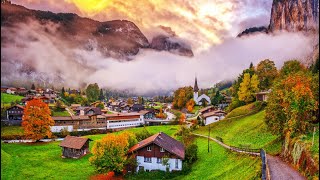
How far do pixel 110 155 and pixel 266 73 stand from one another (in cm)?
4630

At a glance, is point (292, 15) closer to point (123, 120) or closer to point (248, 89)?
point (248, 89)

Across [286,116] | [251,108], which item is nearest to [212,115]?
Result: [251,108]

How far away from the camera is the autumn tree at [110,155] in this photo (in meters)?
34.8

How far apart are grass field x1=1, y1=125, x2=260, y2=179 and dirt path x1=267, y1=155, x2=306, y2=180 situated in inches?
42.9

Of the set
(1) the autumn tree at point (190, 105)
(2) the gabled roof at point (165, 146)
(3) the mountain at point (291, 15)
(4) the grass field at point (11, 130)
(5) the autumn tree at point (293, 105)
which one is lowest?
(4) the grass field at point (11, 130)

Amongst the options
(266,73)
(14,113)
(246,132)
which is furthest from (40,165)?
(266,73)

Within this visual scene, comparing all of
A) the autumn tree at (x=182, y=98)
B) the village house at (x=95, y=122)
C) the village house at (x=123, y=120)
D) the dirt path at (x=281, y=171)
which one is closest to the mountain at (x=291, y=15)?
the autumn tree at (x=182, y=98)

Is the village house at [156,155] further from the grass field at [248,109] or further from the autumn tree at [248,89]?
the autumn tree at [248,89]

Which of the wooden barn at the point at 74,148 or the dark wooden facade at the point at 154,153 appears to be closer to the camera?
the dark wooden facade at the point at 154,153

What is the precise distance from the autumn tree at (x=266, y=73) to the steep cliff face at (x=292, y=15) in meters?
28.1

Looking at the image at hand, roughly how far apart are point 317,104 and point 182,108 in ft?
260

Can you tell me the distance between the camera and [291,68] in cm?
5075

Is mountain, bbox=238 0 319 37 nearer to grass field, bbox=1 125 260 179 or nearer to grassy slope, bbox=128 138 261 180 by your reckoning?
grass field, bbox=1 125 260 179

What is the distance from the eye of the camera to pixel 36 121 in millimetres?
58375
